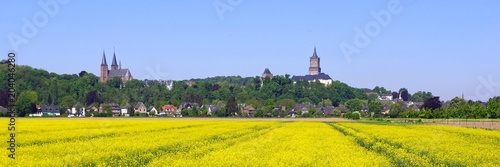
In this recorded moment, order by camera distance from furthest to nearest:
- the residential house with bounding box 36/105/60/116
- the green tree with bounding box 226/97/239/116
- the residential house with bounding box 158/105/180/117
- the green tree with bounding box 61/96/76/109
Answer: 1. the residential house with bounding box 158/105/180/117
2. the green tree with bounding box 61/96/76/109
3. the residential house with bounding box 36/105/60/116
4. the green tree with bounding box 226/97/239/116

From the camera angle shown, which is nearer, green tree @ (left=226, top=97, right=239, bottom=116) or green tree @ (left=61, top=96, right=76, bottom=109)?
green tree @ (left=226, top=97, right=239, bottom=116)

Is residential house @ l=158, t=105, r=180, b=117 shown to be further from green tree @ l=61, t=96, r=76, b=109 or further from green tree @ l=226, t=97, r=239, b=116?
green tree @ l=226, t=97, r=239, b=116

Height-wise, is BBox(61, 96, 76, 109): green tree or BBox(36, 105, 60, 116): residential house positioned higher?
BBox(61, 96, 76, 109): green tree

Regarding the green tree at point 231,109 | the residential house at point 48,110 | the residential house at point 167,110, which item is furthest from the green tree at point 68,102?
the green tree at point 231,109

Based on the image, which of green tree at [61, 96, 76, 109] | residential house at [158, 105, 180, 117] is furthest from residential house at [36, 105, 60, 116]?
residential house at [158, 105, 180, 117]

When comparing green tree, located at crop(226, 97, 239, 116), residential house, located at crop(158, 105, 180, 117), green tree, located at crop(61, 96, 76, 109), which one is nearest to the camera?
green tree, located at crop(226, 97, 239, 116)

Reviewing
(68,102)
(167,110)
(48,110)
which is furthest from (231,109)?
(68,102)

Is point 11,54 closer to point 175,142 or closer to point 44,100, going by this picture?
point 175,142

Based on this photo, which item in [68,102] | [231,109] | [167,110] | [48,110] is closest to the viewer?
[231,109]

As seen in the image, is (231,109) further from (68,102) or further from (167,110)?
(68,102)

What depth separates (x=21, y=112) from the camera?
12038 centimetres

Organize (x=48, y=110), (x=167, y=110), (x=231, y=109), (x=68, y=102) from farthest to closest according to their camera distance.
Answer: (x=167, y=110), (x=68, y=102), (x=48, y=110), (x=231, y=109)

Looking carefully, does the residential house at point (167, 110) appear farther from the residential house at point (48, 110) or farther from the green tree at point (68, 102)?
the residential house at point (48, 110)

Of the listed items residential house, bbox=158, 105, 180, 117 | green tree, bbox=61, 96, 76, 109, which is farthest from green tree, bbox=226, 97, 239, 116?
green tree, bbox=61, 96, 76, 109
